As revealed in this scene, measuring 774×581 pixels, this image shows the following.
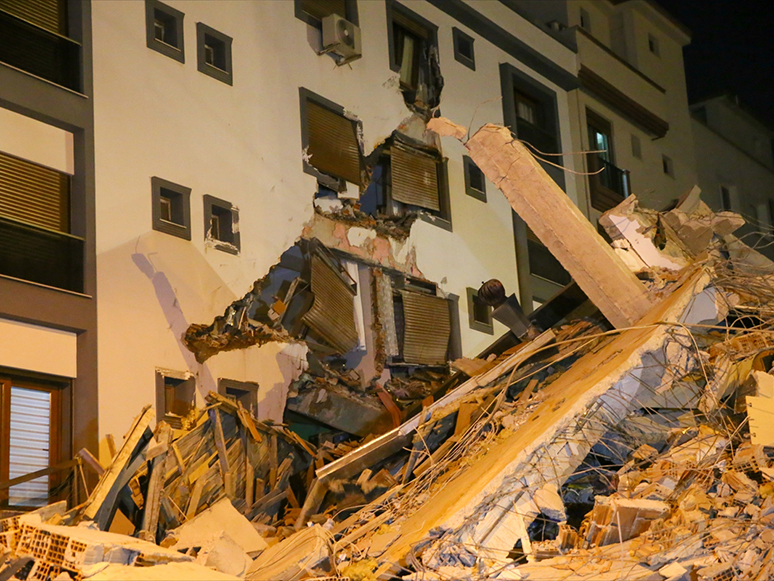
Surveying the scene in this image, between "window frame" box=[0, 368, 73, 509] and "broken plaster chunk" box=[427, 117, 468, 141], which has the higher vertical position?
"broken plaster chunk" box=[427, 117, 468, 141]

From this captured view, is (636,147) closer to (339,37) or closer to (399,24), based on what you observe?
(399,24)

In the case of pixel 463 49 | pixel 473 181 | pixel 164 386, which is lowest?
pixel 164 386

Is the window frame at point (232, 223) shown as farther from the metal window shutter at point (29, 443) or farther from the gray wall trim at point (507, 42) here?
the gray wall trim at point (507, 42)

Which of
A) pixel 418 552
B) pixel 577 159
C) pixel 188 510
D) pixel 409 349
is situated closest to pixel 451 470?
pixel 418 552

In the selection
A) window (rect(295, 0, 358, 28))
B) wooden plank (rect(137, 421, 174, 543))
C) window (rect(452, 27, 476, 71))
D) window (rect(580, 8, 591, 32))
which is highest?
window (rect(580, 8, 591, 32))

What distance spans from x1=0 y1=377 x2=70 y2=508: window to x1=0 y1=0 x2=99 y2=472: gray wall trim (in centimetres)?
22

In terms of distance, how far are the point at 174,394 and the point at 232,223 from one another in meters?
2.74

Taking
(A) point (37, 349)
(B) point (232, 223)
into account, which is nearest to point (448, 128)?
(B) point (232, 223)

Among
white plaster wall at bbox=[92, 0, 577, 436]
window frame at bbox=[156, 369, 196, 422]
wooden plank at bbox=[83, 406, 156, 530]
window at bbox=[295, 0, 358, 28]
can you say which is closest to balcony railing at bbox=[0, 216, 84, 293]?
white plaster wall at bbox=[92, 0, 577, 436]

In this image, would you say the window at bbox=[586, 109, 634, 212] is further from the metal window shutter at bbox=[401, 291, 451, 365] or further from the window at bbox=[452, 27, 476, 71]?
the metal window shutter at bbox=[401, 291, 451, 365]

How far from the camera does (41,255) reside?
1110 centimetres

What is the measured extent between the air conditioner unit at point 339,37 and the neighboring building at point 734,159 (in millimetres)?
13989

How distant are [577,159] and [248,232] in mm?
10532

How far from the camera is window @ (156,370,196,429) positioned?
1177 centimetres
